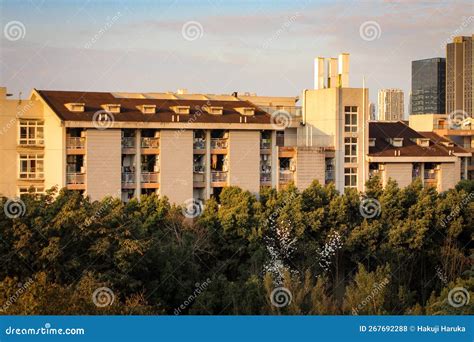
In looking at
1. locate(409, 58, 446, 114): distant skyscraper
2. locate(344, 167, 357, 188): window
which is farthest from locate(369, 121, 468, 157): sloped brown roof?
locate(409, 58, 446, 114): distant skyscraper

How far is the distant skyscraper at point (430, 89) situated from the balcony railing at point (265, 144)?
18.1 m

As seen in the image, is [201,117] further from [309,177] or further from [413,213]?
[413,213]

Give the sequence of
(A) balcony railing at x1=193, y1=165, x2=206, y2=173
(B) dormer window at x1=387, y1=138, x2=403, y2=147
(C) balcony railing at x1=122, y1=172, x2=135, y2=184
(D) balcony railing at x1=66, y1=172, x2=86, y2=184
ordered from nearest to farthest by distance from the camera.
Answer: (D) balcony railing at x1=66, y1=172, x2=86, y2=184 → (C) balcony railing at x1=122, y1=172, x2=135, y2=184 → (A) balcony railing at x1=193, y1=165, x2=206, y2=173 → (B) dormer window at x1=387, y1=138, x2=403, y2=147

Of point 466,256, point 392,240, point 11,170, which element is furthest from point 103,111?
point 466,256

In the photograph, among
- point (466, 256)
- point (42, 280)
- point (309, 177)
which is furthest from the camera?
point (309, 177)

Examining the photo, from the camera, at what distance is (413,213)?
15914mm

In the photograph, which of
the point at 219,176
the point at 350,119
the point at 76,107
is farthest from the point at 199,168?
the point at 350,119

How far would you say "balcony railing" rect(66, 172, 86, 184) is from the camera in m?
16.6

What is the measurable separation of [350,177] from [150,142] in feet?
14.5

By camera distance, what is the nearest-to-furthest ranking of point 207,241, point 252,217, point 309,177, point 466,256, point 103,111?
1. point 207,241
2. point 252,217
3. point 466,256
4. point 103,111
5. point 309,177

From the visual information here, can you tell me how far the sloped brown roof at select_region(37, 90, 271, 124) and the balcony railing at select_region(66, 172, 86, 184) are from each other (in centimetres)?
93

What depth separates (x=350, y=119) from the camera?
781 inches

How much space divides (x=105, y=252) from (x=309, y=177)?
8.90 m

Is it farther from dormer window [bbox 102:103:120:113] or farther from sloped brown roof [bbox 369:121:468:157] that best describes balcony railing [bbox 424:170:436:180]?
dormer window [bbox 102:103:120:113]
